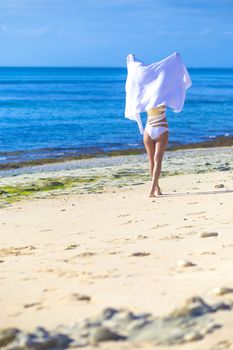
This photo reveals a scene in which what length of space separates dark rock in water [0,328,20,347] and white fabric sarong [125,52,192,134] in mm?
7894

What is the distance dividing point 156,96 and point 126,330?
26.2ft

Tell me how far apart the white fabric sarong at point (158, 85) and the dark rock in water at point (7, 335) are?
311 inches

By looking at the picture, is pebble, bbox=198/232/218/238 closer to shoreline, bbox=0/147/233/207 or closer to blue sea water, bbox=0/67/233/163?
shoreline, bbox=0/147/233/207

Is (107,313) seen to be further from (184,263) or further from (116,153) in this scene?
(116,153)

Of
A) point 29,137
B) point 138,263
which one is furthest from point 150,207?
point 29,137

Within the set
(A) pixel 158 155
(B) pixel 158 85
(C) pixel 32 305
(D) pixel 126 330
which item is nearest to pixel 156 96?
(B) pixel 158 85

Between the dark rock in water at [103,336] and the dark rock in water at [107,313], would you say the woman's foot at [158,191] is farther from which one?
the dark rock in water at [103,336]

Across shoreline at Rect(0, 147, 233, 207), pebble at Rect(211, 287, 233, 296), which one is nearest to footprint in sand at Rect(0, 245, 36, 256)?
pebble at Rect(211, 287, 233, 296)

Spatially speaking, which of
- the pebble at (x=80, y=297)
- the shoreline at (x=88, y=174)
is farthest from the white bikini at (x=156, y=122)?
the pebble at (x=80, y=297)

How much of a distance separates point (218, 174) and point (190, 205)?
5.01m

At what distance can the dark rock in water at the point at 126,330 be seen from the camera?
5078 millimetres

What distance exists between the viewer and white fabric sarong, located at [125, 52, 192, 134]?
12883 millimetres

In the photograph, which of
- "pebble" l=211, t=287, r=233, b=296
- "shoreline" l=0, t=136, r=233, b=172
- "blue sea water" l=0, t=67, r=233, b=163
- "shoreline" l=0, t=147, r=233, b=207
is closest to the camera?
"pebble" l=211, t=287, r=233, b=296

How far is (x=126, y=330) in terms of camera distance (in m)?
5.25
